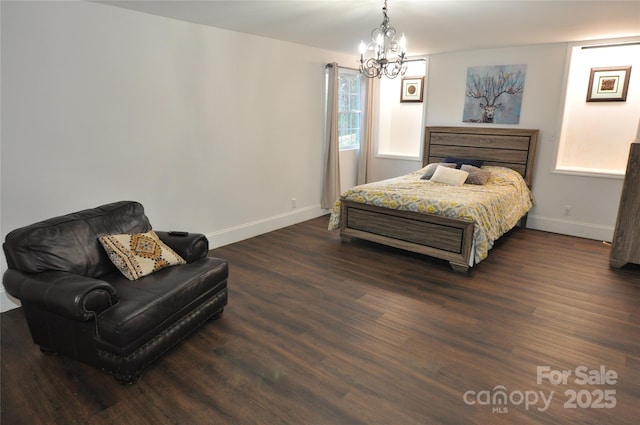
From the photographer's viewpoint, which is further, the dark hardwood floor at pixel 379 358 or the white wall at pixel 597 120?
the white wall at pixel 597 120

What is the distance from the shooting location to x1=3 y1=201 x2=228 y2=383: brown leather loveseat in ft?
6.89

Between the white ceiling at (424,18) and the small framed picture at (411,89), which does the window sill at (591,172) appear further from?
the small framed picture at (411,89)

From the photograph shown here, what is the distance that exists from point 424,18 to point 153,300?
3222 millimetres

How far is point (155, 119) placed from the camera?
363 centimetres

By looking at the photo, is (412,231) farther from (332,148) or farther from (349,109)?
(349,109)

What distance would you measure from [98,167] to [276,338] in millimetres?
2119

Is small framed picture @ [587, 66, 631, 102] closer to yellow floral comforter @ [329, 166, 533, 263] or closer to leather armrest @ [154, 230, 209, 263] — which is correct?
yellow floral comforter @ [329, 166, 533, 263]

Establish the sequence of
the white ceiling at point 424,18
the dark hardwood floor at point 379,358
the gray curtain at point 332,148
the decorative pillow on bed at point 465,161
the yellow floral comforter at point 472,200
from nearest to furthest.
A: the dark hardwood floor at point 379,358
the white ceiling at point 424,18
the yellow floral comforter at point 472,200
the decorative pillow on bed at point 465,161
the gray curtain at point 332,148

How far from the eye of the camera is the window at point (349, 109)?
5.86m

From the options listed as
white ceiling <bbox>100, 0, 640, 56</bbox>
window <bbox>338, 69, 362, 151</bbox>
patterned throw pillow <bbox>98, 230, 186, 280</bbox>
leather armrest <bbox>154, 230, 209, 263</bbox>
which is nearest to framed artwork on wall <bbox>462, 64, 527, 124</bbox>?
white ceiling <bbox>100, 0, 640, 56</bbox>

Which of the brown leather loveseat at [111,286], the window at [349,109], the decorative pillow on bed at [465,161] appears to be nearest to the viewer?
the brown leather loveseat at [111,286]

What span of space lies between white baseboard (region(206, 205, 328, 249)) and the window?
1223 millimetres

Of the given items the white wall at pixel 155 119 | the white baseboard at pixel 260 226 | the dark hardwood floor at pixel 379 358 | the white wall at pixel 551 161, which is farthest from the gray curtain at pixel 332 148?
the dark hardwood floor at pixel 379 358

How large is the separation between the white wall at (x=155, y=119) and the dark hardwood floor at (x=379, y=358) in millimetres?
985
